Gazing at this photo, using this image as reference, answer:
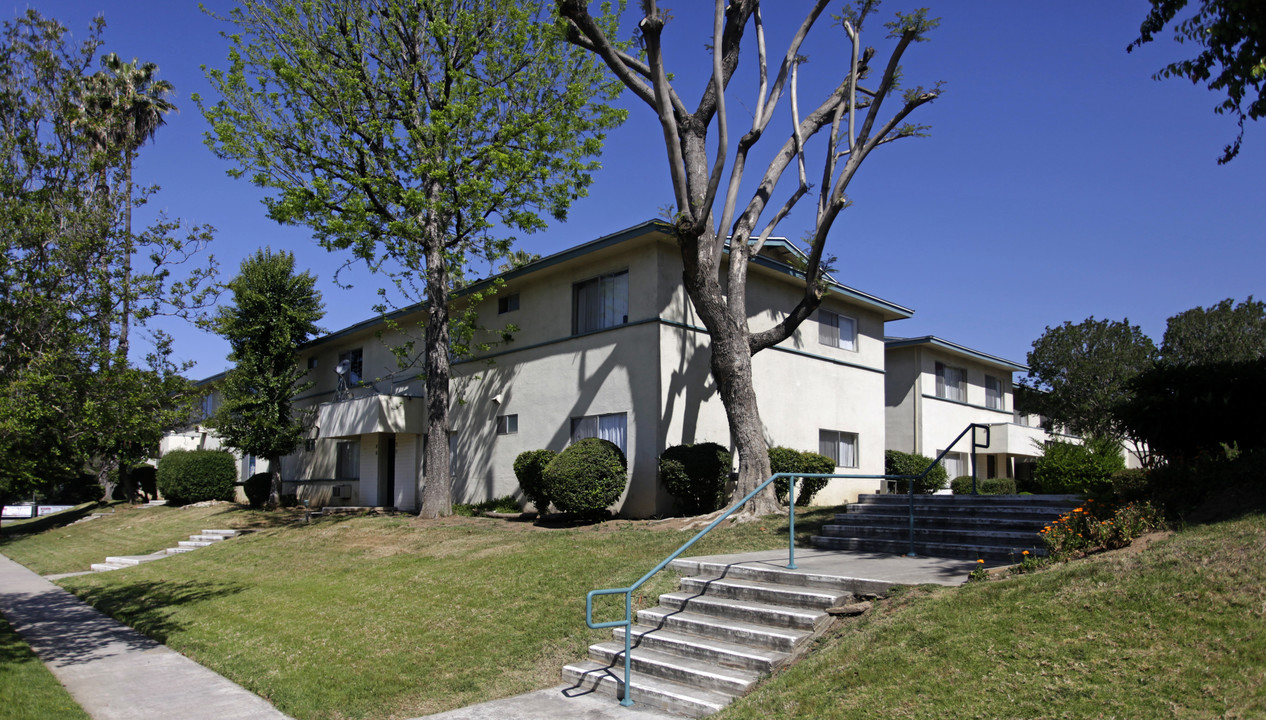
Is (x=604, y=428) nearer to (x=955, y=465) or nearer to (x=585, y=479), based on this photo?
(x=585, y=479)

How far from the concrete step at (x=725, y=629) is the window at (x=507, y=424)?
12199 millimetres

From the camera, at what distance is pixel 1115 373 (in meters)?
33.0

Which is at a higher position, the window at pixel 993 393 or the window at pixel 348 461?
the window at pixel 993 393

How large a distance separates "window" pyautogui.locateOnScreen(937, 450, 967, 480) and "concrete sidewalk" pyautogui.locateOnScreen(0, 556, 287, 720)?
23.3 m

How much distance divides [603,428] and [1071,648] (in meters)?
13.1

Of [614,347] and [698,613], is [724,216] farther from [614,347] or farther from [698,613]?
[698,613]

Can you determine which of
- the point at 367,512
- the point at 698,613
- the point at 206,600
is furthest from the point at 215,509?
the point at 698,613

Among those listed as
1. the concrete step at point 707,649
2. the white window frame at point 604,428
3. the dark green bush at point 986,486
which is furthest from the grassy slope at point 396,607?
the dark green bush at point 986,486

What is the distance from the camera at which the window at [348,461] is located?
2677cm

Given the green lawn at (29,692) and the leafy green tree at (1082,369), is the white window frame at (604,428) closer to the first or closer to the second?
the green lawn at (29,692)

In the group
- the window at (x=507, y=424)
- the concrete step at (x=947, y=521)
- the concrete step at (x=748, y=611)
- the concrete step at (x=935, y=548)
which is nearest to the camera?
the concrete step at (x=748, y=611)

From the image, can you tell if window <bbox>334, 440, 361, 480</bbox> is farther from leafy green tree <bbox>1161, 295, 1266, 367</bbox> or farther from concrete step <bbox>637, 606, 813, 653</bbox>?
leafy green tree <bbox>1161, 295, 1266, 367</bbox>

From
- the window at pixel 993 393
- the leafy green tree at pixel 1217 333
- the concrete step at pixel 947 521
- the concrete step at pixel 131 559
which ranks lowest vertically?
the concrete step at pixel 131 559

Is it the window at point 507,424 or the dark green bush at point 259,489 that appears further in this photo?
the dark green bush at point 259,489
